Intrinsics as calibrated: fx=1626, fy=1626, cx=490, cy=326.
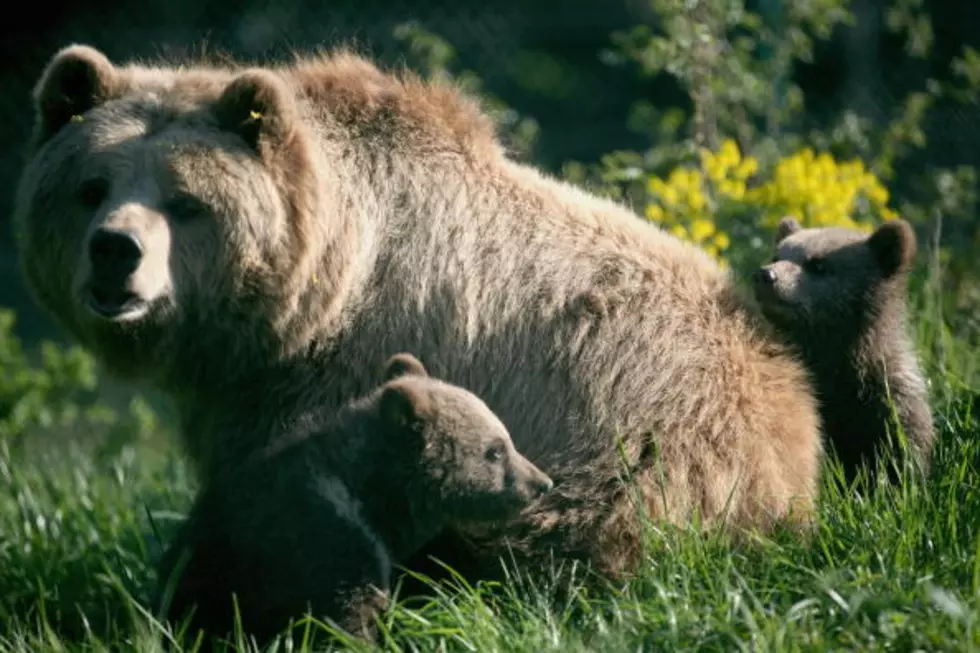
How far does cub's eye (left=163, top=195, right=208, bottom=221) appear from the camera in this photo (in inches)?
179

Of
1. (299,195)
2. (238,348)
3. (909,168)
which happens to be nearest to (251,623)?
(238,348)

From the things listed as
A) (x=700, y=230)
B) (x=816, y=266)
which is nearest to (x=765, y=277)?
(x=816, y=266)

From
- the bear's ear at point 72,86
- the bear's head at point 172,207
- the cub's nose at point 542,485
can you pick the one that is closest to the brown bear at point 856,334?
the cub's nose at point 542,485

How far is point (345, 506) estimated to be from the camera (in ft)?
14.1

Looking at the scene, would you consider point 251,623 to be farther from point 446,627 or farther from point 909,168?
point 909,168

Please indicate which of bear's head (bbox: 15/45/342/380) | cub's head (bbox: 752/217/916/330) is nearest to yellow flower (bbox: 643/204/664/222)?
cub's head (bbox: 752/217/916/330)

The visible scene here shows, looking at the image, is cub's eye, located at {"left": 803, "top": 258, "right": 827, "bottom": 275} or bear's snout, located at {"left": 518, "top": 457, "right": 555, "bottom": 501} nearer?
bear's snout, located at {"left": 518, "top": 457, "right": 555, "bottom": 501}

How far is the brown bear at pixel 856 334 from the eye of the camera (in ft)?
17.1

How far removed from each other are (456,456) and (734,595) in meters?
0.92

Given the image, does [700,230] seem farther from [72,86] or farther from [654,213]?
[72,86]

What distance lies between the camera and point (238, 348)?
4.73 metres

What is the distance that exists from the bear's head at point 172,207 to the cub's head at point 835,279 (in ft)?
4.97

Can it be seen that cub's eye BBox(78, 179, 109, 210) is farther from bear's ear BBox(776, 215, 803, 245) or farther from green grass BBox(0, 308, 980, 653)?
bear's ear BBox(776, 215, 803, 245)

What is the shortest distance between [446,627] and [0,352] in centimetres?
435
